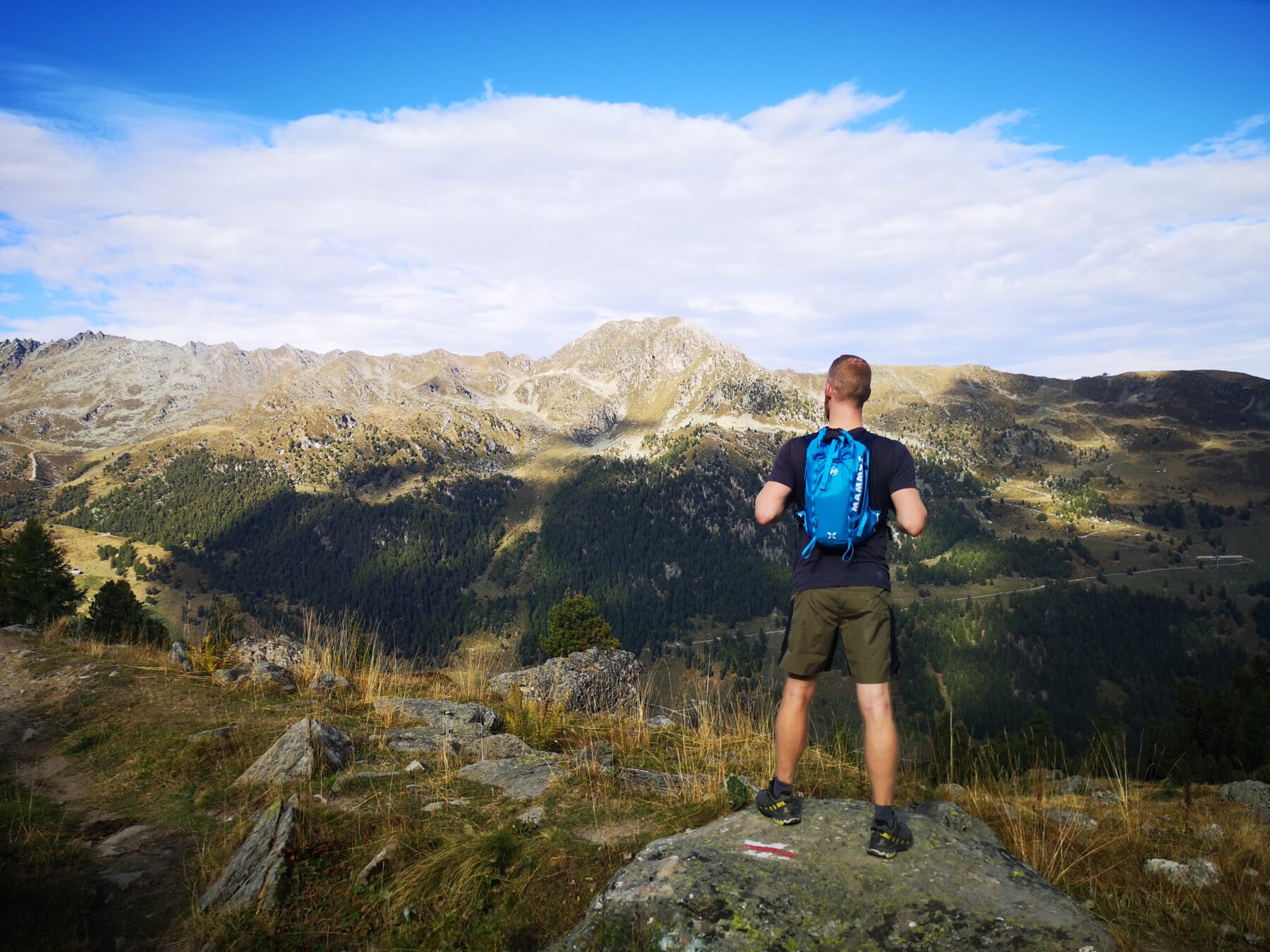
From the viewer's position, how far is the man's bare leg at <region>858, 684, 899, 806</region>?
15.8 ft

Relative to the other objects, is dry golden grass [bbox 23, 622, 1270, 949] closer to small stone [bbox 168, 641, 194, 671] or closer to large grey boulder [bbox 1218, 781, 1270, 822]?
small stone [bbox 168, 641, 194, 671]

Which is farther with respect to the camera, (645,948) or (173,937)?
(173,937)

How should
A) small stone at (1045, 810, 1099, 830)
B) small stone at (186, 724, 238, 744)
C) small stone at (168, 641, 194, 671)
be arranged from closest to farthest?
small stone at (1045, 810, 1099, 830) < small stone at (186, 724, 238, 744) < small stone at (168, 641, 194, 671)

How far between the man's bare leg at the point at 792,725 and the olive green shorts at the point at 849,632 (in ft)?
0.46

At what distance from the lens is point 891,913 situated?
4051mm

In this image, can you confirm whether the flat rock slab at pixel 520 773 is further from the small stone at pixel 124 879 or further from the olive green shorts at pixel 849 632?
the olive green shorts at pixel 849 632

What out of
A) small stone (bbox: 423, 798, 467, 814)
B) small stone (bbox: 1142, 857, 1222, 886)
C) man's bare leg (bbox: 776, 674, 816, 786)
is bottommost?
small stone (bbox: 1142, 857, 1222, 886)

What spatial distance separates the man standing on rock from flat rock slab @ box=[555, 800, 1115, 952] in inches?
13.0

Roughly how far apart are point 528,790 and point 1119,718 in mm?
213666

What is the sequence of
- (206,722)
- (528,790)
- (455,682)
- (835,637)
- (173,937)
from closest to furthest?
(173,937) → (835,637) → (528,790) → (206,722) → (455,682)

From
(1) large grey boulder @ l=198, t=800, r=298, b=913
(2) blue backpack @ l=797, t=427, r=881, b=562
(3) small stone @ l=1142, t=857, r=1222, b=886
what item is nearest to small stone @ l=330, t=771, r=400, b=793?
(1) large grey boulder @ l=198, t=800, r=298, b=913

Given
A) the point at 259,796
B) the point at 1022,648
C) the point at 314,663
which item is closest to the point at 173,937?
the point at 259,796

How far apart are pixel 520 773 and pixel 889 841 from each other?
435 cm

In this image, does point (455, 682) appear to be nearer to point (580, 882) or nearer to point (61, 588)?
point (580, 882)
